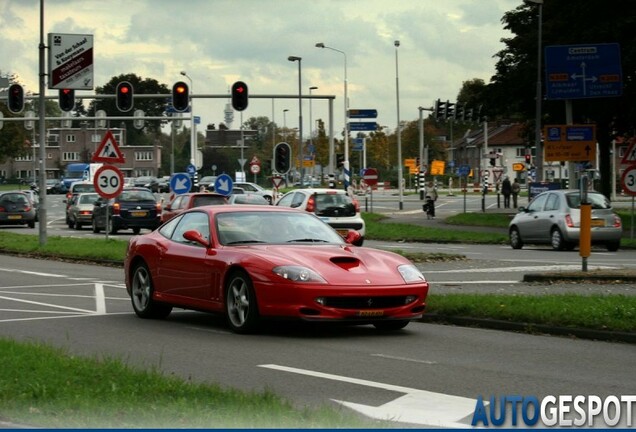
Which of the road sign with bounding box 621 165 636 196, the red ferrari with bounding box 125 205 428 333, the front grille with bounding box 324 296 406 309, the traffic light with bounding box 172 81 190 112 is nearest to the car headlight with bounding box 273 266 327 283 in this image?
the red ferrari with bounding box 125 205 428 333

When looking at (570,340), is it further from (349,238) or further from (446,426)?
(446,426)

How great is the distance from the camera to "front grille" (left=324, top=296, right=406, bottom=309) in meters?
14.0

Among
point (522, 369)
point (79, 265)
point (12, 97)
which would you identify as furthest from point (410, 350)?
point (12, 97)

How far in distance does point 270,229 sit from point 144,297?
214cm

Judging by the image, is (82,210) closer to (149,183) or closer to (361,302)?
(361,302)

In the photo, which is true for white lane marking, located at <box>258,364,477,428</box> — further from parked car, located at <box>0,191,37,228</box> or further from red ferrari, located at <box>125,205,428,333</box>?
parked car, located at <box>0,191,37,228</box>

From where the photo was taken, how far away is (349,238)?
16750mm

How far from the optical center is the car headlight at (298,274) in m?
14.0

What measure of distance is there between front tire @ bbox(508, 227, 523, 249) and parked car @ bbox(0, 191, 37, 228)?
2702 centimetres

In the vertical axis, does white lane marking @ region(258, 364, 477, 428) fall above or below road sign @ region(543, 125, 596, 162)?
below

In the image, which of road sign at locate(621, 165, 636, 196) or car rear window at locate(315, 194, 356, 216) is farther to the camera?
car rear window at locate(315, 194, 356, 216)

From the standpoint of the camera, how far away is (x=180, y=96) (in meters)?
44.8

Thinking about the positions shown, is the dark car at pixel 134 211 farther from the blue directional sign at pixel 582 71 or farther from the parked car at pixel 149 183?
the parked car at pixel 149 183

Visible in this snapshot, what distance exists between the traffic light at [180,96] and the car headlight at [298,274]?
102 ft
